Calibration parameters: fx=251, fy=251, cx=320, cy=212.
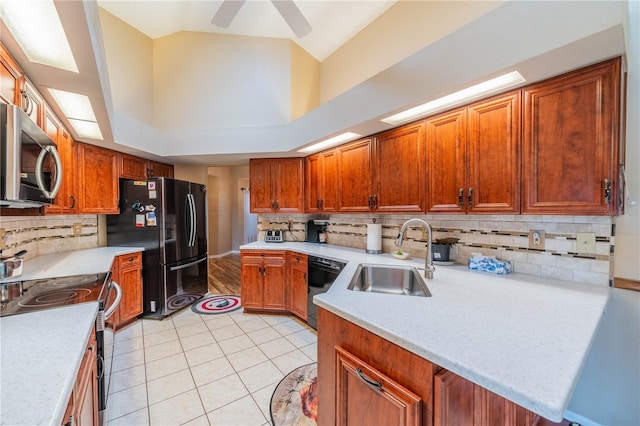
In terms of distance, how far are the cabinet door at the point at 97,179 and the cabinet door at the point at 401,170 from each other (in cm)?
309

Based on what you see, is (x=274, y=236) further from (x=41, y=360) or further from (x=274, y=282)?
(x=41, y=360)

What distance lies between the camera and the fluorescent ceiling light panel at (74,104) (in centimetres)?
171

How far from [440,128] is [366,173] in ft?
2.66

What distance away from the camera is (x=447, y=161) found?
1.88 meters

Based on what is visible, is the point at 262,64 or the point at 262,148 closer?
the point at 262,148

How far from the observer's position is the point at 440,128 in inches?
75.1

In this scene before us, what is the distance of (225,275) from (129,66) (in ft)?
12.2

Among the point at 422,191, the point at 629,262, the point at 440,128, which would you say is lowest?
the point at 629,262

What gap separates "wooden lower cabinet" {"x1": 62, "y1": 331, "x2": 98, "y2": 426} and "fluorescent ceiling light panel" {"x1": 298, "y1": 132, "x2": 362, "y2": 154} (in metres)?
2.33

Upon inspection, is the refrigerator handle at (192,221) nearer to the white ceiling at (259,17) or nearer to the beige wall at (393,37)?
the white ceiling at (259,17)

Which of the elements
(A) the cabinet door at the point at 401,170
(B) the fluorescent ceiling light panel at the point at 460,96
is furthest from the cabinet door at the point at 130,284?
(B) the fluorescent ceiling light panel at the point at 460,96

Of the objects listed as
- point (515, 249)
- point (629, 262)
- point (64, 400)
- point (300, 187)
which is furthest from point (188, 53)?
point (629, 262)

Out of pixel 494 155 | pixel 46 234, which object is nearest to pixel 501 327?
pixel 494 155

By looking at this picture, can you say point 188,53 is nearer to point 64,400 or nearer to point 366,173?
point 366,173
